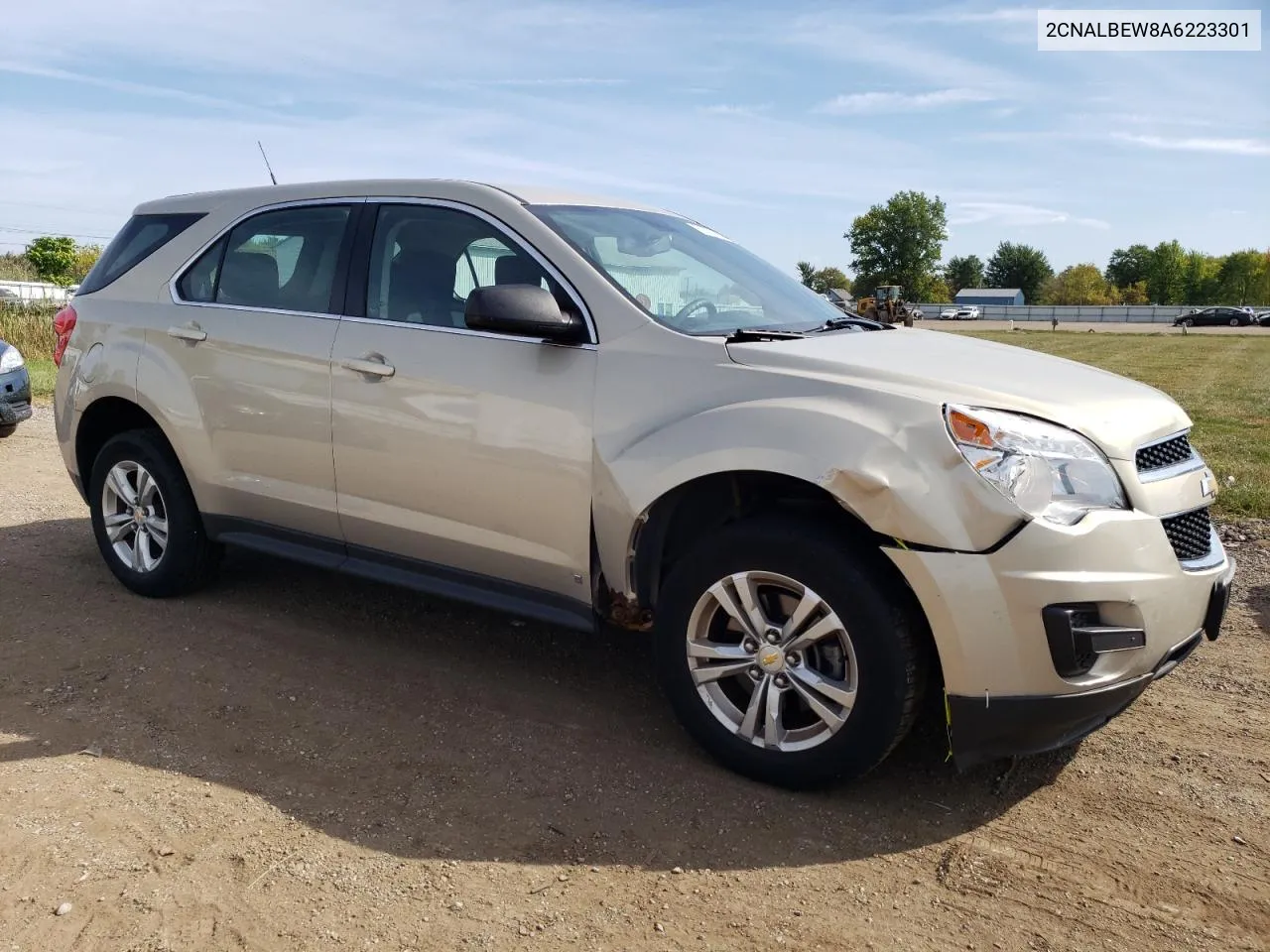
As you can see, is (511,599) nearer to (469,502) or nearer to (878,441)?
(469,502)

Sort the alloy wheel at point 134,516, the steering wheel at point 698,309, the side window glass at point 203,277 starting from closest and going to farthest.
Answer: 1. the steering wheel at point 698,309
2. the side window glass at point 203,277
3. the alloy wheel at point 134,516

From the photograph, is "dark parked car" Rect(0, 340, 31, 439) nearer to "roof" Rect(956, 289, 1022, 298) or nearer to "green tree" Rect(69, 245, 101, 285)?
"green tree" Rect(69, 245, 101, 285)

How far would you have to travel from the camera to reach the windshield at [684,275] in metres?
3.86

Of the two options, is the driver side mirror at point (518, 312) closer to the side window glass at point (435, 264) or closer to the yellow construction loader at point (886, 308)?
the side window glass at point (435, 264)

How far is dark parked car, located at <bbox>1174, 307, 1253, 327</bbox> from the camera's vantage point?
6406 centimetres

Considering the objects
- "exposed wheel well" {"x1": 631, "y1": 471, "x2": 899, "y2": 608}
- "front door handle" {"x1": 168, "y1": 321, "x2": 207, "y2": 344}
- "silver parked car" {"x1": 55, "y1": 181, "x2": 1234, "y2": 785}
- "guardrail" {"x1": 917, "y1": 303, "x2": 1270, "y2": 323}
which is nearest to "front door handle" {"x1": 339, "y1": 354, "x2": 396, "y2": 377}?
"silver parked car" {"x1": 55, "y1": 181, "x2": 1234, "y2": 785}

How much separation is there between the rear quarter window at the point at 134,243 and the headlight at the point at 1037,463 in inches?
146

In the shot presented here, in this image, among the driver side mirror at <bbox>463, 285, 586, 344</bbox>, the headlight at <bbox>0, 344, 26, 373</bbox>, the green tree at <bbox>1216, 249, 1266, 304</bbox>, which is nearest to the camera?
the driver side mirror at <bbox>463, 285, 586, 344</bbox>

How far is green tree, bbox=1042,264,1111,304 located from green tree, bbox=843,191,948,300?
54.0ft

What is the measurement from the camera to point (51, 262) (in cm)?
7756

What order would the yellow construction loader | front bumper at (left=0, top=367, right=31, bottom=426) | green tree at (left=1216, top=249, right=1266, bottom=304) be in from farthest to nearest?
1. green tree at (left=1216, top=249, right=1266, bottom=304)
2. the yellow construction loader
3. front bumper at (left=0, top=367, right=31, bottom=426)

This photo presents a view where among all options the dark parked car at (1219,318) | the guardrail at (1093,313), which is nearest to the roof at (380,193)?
the dark parked car at (1219,318)

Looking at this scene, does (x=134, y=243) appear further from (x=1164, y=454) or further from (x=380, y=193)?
(x=1164, y=454)

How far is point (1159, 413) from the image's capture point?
342 centimetres
